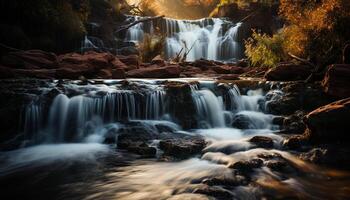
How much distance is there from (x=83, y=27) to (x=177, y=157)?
43.9 feet

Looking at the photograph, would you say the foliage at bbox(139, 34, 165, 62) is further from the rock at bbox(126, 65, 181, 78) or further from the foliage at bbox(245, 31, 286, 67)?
the foliage at bbox(245, 31, 286, 67)

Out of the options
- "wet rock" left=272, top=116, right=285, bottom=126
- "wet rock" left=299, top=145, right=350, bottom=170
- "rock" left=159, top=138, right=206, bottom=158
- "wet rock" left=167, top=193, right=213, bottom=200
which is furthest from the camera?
"wet rock" left=272, top=116, right=285, bottom=126

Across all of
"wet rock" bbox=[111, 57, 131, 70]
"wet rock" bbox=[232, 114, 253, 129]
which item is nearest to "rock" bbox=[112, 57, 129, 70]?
"wet rock" bbox=[111, 57, 131, 70]

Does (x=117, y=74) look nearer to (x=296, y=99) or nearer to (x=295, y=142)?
(x=296, y=99)

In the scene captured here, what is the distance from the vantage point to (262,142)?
7781 mm

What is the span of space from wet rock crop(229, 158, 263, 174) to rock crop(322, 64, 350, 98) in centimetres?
419

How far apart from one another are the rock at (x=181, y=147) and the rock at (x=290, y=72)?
512 centimetres

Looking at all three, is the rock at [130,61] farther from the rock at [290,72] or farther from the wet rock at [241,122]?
the wet rock at [241,122]

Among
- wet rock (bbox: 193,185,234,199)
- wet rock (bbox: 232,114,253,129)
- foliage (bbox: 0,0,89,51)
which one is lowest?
wet rock (bbox: 193,185,234,199)

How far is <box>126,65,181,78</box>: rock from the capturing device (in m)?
13.5

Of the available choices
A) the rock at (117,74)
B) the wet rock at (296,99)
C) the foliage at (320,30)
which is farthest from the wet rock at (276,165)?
the rock at (117,74)

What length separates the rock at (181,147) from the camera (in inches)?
289

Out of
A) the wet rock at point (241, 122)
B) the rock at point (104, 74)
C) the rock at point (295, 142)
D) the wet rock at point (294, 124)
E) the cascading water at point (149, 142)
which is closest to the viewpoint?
the cascading water at point (149, 142)

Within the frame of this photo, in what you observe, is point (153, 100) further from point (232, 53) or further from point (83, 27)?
Answer: point (232, 53)
